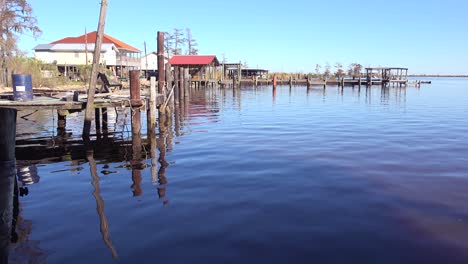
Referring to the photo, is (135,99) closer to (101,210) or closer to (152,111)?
(152,111)

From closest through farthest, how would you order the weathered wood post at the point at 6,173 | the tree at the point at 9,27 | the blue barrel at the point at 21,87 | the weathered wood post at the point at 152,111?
the weathered wood post at the point at 6,173
the blue barrel at the point at 21,87
the weathered wood post at the point at 152,111
the tree at the point at 9,27

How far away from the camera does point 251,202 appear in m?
7.41

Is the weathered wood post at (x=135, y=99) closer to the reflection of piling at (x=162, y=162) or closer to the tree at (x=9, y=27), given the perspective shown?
the reflection of piling at (x=162, y=162)

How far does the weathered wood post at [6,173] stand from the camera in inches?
189

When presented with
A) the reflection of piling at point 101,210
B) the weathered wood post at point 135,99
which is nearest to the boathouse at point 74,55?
the weathered wood post at point 135,99

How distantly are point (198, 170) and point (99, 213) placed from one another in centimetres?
349

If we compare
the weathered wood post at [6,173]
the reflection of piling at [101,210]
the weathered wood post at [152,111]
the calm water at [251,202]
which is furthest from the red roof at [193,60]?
the weathered wood post at [6,173]

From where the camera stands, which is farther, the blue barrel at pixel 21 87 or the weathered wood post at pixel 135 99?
the blue barrel at pixel 21 87

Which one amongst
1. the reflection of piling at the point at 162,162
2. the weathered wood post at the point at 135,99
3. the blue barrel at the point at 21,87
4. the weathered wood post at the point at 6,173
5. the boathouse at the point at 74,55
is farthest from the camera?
the boathouse at the point at 74,55

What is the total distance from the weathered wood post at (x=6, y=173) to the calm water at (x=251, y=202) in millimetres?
428

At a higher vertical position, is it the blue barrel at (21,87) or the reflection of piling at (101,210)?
the blue barrel at (21,87)

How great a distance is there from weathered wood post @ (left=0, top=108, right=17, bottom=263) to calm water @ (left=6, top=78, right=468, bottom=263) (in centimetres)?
43

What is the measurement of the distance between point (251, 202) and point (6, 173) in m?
4.25

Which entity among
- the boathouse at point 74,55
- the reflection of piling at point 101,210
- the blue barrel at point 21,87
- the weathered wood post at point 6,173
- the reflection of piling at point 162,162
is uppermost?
the boathouse at point 74,55
